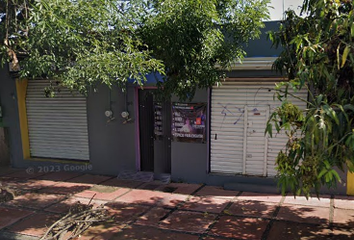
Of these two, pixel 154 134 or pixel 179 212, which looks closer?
pixel 179 212

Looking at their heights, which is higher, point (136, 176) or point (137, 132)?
point (137, 132)

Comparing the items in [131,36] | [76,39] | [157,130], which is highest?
[131,36]

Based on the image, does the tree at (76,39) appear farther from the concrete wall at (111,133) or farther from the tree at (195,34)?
the concrete wall at (111,133)

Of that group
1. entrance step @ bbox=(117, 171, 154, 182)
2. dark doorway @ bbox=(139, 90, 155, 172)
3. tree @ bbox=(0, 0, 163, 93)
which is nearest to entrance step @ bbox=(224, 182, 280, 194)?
entrance step @ bbox=(117, 171, 154, 182)

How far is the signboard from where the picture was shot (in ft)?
24.3

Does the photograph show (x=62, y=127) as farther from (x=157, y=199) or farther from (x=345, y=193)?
(x=345, y=193)

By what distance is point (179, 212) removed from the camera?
5938mm


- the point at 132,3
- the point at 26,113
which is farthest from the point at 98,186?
the point at 132,3

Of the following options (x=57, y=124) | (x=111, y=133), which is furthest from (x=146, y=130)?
(x=57, y=124)

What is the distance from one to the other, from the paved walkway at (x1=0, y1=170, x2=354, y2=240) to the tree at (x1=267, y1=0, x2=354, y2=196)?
2079mm

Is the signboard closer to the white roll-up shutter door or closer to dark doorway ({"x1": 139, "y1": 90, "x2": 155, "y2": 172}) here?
the white roll-up shutter door

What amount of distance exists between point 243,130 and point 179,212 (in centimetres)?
256

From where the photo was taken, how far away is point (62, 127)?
9156 mm

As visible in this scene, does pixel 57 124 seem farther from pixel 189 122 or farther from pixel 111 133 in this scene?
pixel 189 122
